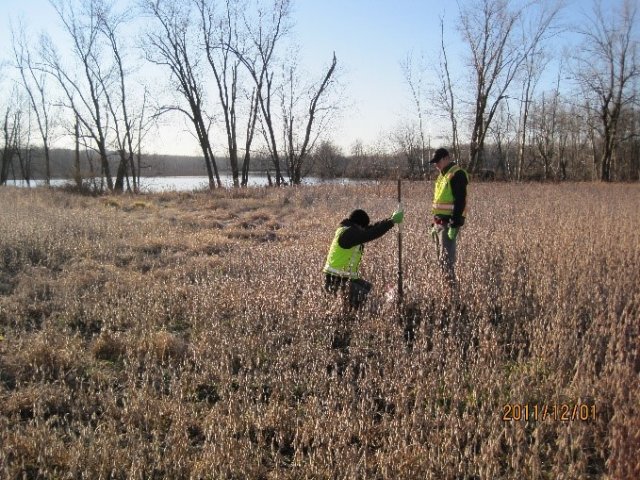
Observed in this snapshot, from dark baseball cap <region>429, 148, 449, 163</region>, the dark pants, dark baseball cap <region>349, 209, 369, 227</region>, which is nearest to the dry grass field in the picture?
the dark pants

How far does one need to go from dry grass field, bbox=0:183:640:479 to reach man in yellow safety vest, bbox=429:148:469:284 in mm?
245

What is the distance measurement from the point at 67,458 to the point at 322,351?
1901 millimetres

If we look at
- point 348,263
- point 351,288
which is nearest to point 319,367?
point 351,288

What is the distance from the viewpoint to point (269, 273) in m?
6.33

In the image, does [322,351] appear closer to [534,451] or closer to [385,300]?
[385,300]

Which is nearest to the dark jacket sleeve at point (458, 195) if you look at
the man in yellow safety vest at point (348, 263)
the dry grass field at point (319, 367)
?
the dry grass field at point (319, 367)

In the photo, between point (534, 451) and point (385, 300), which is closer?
point (534, 451)

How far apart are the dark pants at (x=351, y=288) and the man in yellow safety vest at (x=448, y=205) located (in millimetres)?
926

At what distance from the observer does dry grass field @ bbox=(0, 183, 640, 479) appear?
108 inches

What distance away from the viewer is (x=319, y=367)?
382 cm

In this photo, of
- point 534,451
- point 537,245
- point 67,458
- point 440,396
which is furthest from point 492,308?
point 67,458

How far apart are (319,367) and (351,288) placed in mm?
1372

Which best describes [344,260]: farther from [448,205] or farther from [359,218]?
[448,205]
